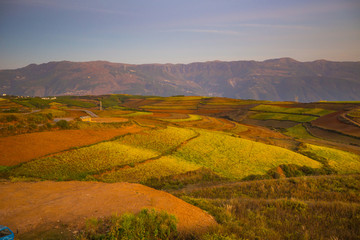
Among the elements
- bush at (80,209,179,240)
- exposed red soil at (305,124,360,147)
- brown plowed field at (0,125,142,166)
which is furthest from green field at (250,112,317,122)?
bush at (80,209,179,240)

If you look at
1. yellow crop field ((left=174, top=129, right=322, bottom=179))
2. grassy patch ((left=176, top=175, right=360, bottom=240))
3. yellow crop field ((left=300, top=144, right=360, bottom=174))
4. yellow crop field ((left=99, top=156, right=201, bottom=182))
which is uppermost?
grassy patch ((left=176, top=175, right=360, bottom=240))

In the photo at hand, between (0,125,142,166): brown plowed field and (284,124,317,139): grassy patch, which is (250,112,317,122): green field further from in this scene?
(0,125,142,166): brown plowed field

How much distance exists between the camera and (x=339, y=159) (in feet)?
114

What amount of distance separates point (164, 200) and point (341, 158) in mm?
38874

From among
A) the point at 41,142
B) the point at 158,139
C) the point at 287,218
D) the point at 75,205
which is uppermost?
the point at 75,205

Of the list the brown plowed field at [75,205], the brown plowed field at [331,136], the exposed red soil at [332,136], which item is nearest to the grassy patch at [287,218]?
the brown plowed field at [75,205]

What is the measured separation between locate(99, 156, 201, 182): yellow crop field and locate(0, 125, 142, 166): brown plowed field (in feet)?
29.0

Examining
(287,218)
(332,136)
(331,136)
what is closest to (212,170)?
(287,218)

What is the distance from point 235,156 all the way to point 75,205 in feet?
87.0

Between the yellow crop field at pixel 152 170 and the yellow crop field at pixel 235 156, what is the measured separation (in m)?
2.60

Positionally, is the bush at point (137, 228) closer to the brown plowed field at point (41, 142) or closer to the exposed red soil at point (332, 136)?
the brown plowed field at point (41, 142)

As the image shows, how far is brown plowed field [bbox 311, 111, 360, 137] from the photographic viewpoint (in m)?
58.8

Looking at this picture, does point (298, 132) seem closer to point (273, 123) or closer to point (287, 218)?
point (273, 123)

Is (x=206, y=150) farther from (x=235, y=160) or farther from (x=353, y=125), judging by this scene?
(x=353, y=125)
